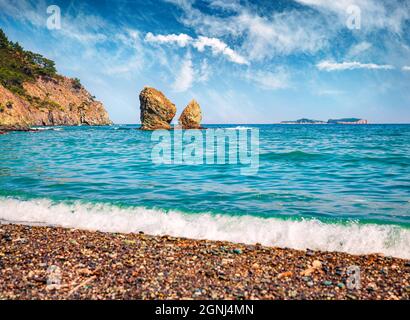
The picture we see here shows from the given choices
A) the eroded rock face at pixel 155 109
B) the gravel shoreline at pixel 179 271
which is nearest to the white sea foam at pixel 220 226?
the gravel shoreline at pixel 179 271

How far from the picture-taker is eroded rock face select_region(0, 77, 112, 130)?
251 feet

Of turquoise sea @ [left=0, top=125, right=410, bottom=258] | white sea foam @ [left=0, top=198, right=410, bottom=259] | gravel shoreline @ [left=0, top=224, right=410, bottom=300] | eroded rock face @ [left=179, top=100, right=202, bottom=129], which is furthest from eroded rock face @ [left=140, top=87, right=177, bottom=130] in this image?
gravel shoreline @ [left=0, top=224, right=410, bottom=300]

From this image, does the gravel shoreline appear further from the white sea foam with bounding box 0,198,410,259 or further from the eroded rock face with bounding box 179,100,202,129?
the eroded rock face with bounding box 179,100,202,129

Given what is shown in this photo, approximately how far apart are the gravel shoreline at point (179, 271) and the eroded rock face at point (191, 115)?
256 feet

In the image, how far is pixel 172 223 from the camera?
8945mm

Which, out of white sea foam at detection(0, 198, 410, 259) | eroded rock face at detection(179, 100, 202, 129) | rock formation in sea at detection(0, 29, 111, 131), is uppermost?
rock formation in sea at detection(0, 29, 111, 131)

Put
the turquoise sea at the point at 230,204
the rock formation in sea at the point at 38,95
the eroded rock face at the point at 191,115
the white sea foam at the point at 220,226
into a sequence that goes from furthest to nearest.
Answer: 1. the eroded rock face at the point at 191,115
2. the rock formation in sea at the point at 38,95
3. the turquoise sea at the point at 230,204
4. the white sea foam at the point at 220,226

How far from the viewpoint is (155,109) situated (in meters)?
82.4

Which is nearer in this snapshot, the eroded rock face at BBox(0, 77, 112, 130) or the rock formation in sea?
the eroded rock face at BBox(0, 77, 112, 130)

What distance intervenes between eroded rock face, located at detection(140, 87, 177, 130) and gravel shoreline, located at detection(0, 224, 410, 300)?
76780 millimetres

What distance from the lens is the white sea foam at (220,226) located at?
7.37 meters

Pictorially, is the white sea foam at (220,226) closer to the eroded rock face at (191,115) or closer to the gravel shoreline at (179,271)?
the gravel shoreline at (179,271)

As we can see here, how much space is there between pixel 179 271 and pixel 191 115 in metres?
79.9
